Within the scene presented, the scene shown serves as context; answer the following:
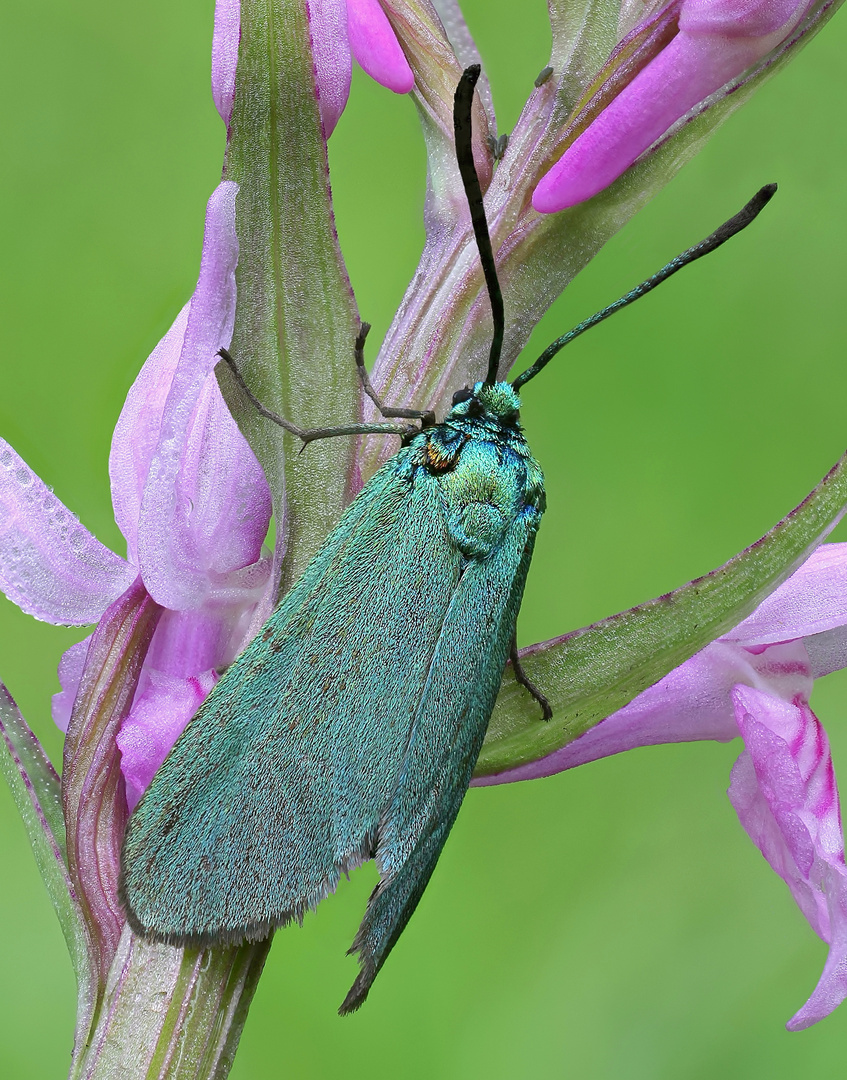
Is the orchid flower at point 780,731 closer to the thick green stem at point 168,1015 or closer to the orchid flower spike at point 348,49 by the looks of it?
the thick green stem at point 168,1015

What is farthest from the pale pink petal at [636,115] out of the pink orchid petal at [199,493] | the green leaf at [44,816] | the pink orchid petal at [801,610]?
the green leaf at [44,816]

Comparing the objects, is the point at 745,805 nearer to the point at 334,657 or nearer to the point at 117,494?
the point at 334,657

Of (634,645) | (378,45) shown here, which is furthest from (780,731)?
(378,45)

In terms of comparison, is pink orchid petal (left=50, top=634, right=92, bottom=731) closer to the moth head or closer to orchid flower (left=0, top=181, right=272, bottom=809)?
orchid flower (left=0, top=181, right=272, bottom=809)

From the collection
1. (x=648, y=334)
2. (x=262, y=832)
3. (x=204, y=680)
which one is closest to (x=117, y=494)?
(x=204, y=680)

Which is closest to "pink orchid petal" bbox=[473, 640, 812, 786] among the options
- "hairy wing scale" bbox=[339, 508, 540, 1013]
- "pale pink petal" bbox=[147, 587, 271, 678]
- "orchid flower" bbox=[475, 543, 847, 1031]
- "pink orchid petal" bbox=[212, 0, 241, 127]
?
"orchid flower" bbox=[475, 543, 847, 1031]

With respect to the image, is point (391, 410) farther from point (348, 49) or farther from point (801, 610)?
point (801, 610)
